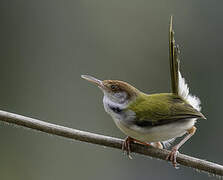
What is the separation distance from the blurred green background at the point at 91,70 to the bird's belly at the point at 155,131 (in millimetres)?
2624

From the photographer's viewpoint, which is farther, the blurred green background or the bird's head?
the blurred green background

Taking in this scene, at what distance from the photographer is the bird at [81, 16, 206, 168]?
11.0 feet

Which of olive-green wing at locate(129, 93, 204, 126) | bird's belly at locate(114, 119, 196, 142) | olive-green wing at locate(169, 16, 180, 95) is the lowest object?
bird's belly at locate(114, 119, 196, 142)

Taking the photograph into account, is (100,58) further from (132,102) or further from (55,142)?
(132,102)

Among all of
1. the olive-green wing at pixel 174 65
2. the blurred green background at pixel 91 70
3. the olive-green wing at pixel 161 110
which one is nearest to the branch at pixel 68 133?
the olive-green wing at pixel 161 110

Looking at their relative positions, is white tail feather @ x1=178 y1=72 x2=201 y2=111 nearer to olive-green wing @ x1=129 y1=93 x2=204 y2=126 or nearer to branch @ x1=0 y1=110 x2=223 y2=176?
olive-green wing @ x1=129 y1=93 x2=204 y2=126

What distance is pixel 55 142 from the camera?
682cm

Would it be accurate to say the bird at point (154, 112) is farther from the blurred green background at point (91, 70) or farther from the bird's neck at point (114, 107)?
the blurred green background at point (91, 70)

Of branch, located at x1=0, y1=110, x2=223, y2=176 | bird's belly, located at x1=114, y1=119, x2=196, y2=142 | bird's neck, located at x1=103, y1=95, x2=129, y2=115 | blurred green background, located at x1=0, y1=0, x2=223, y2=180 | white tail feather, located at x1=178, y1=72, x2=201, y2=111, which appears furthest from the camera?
blurred green background, located at x1=0, y1=0, x2=223, y2=180

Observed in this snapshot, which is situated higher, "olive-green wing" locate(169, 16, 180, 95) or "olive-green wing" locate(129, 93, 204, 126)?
"olive-green wing" locate(169, 16, 180, 95)

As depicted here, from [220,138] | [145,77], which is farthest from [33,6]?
[220,138]

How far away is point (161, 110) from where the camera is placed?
137 inches

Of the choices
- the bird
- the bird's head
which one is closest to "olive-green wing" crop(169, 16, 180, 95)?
the bird

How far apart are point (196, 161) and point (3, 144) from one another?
4569mm
